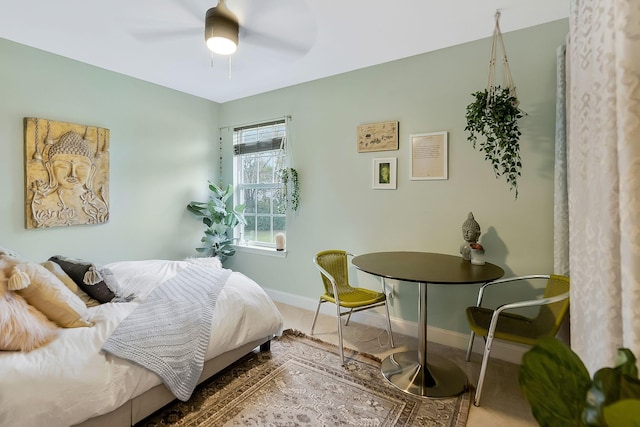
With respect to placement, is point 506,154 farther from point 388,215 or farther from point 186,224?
point 186,224

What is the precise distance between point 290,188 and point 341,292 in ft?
4.62

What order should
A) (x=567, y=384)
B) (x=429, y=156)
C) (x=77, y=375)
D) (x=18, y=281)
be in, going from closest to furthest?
(x=567, y=384) → (x=77, y=375) → (x=18, y=281) → (x=429, y=156)

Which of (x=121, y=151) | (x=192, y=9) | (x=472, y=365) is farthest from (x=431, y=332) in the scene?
(x=121, y=151)

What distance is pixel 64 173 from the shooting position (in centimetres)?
285

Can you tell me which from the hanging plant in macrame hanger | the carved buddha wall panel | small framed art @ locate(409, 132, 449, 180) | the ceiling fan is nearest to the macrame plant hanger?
the hanging plant in macrame hanger

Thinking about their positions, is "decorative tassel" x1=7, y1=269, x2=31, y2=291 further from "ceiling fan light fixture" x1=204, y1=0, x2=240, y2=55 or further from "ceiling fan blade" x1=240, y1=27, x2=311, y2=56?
"ceiling fan blade" x1=240, y1=27, x2=311, y2=56

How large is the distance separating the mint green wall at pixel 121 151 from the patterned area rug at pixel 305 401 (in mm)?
2038

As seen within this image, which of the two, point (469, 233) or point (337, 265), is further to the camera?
point (337, 265)

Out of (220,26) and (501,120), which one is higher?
(220,26)

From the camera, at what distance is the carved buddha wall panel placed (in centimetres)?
268

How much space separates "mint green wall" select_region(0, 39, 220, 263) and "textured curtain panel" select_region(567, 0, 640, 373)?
12.2 ft

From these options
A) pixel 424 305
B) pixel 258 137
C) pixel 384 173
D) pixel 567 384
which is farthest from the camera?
pixel 258 137

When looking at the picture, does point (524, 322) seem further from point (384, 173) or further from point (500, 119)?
point (384, 173)

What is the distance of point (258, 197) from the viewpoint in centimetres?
404
